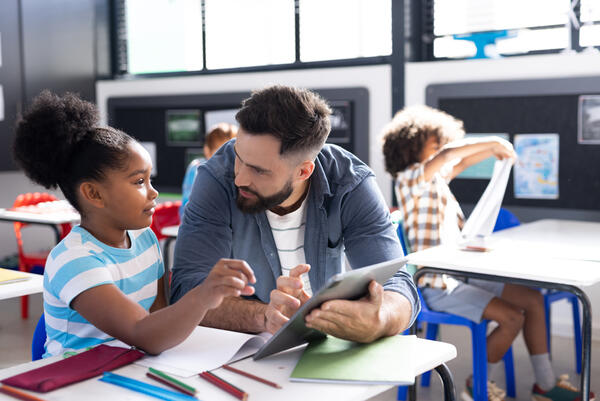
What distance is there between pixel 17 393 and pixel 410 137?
214cm

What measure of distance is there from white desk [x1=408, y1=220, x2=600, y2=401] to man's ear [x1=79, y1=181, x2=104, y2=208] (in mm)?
1254

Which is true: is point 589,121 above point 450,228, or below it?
above

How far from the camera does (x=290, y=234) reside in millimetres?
1836

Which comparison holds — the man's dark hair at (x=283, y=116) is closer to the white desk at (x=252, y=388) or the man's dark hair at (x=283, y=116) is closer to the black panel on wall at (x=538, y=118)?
the white desk at (x=252, y=388)

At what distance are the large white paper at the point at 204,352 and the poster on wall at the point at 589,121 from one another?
101 inches

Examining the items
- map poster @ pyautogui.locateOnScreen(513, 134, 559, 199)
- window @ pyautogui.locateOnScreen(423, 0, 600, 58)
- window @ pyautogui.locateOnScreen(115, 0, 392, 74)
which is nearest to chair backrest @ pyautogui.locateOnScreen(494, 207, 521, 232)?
map poster @ pyautogui.locateOnScreen(513, 134, 559, 199)

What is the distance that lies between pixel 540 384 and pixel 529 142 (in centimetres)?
138

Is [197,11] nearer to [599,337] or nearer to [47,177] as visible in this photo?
[599,337]

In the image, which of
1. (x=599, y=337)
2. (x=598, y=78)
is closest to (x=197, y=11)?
(x=598, y=78)

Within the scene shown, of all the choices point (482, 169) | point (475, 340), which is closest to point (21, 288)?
point (475, 340)

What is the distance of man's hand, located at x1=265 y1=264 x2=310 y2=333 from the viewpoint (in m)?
1.32

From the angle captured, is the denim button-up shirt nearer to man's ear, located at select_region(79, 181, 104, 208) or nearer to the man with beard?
the man with beard

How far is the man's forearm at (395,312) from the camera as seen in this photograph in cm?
136

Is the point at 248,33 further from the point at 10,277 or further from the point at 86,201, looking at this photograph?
the point at 86,201
